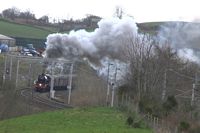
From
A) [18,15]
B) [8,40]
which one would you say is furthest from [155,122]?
[18,15]

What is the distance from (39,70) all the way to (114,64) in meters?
15.9

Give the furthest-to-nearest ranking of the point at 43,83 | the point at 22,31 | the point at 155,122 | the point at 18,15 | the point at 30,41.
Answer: the point at 18,15 < the point at 22,31 < the point at 30,41 < the point at 43,83 < the point at 155,122

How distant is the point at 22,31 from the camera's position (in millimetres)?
134500

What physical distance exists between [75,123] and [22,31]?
341 ft

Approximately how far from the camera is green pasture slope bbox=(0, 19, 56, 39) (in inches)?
5155

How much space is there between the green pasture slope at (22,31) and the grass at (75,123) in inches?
3572

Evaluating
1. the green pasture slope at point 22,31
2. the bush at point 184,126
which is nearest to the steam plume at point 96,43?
the bush at point 184,126

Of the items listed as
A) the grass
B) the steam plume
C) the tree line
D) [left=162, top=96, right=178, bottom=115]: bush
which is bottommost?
the grass

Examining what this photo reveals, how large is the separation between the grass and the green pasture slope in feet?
298

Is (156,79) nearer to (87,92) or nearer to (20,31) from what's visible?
(87,92)

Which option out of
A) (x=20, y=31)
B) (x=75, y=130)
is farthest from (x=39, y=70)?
(x=20, y=31)

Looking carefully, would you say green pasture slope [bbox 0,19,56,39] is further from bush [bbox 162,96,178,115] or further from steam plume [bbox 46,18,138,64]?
bush [bbox 162,96,178,115]

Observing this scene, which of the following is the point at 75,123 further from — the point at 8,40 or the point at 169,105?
the point at 8,40

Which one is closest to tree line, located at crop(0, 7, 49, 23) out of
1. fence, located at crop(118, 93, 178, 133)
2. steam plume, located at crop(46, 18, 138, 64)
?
steam plume, located at crop(46, 18, 138, 64)
